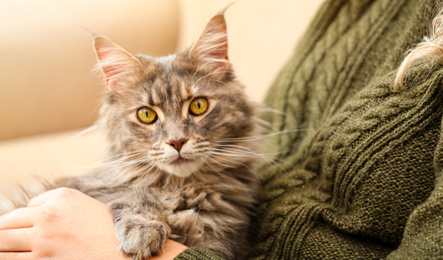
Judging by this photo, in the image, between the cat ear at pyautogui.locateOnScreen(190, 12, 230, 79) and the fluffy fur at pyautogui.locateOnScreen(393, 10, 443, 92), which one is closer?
the fluffy fur at pyautogui.locateOnScreen(393, 10, 443, 92)

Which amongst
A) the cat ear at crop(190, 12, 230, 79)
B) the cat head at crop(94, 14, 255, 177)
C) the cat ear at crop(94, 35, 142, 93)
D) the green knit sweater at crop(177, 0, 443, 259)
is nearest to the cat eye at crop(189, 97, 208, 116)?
the cat head at crop(94, 14, 255, 177)

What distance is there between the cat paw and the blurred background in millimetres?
918

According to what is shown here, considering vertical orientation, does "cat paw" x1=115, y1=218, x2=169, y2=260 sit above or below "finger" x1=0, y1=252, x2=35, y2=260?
above

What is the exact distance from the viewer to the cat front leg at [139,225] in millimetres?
917

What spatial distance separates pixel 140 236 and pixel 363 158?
59cm

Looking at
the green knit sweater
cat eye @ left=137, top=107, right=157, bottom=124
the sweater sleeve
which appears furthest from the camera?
cat eye @ left=137, top=107, right=157, bottom=124

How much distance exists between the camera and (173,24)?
2223 mm

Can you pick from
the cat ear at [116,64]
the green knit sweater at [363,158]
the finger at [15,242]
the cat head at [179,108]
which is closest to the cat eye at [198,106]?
the cat head at [179,108]

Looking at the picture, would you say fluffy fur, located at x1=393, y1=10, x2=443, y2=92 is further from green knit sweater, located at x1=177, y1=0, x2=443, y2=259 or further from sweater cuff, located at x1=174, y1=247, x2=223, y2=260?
sweater cuff, located at x1=174, y1=247, x2=223, y2=260

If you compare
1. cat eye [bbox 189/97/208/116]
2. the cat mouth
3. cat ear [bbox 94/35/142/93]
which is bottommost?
the cat mouth

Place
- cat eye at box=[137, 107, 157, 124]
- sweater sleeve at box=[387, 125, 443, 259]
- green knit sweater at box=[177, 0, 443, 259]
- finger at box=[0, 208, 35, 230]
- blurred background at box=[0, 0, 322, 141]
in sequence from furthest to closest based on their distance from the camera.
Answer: blurred background at box=[0, 0, 322, 141] < cat eye at box=[137, 107, 157, 124] < finger at box=[0, 208, 35, 230] < green knit sweater at box=[177, 0, 443, 259] < sweater sleeve at box=[387, 125, 443, 259]

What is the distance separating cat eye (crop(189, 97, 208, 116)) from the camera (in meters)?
1.18

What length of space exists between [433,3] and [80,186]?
4.04ft

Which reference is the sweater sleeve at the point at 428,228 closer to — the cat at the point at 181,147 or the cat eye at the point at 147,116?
the cat at the point at 181,147
